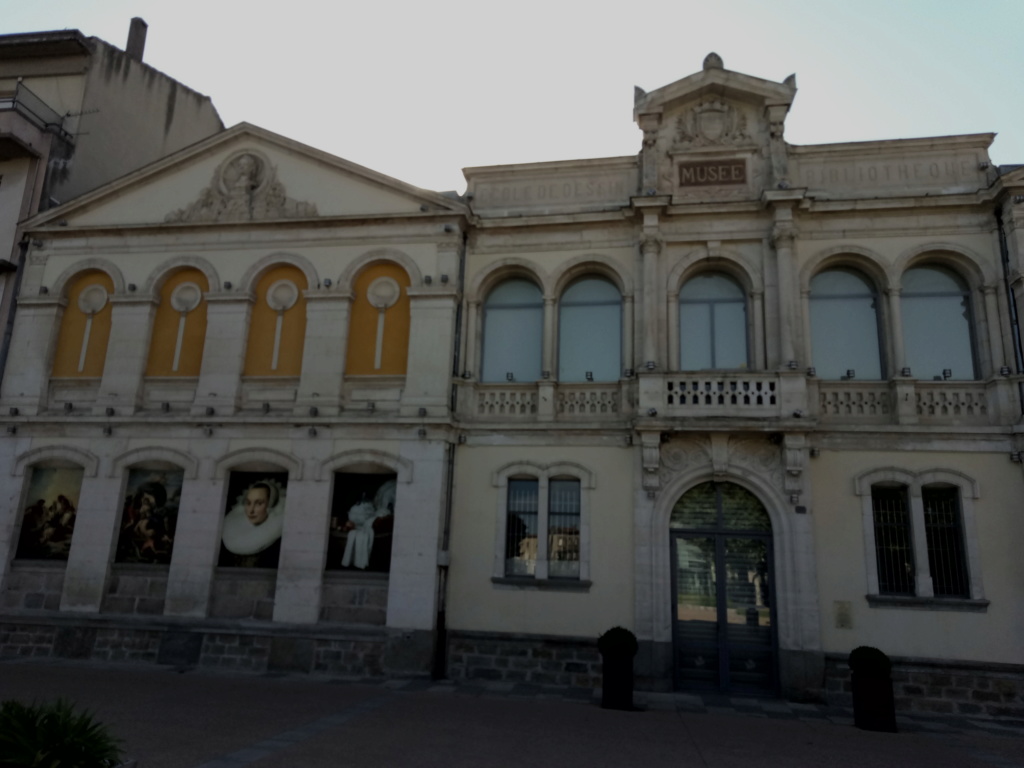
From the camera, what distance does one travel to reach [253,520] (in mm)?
15430

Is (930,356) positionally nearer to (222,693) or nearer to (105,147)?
(222,693)

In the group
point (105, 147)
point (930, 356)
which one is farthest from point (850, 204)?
point (105, 147)

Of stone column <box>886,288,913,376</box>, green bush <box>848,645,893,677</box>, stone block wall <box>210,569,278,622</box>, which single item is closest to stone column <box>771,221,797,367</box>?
stone column <box>886,288,913,376</box>

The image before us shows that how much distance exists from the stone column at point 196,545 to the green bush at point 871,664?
40.2 feet

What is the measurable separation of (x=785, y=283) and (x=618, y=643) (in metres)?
7.84

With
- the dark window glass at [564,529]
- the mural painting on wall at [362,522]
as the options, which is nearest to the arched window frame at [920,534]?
the dark window glass at [564,529]

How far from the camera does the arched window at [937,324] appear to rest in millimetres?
14594

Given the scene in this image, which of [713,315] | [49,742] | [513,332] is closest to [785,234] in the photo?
[713,315]

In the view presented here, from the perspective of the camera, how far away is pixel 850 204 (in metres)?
14.9

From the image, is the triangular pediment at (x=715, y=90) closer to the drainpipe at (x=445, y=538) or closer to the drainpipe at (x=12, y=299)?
the drainpipe at (x=445, y=538)

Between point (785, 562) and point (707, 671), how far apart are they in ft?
8.22

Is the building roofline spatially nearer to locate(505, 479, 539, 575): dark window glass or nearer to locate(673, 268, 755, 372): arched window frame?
locate(505, 479, 539, 575): dark window glass

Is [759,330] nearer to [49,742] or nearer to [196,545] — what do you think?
[196,545]

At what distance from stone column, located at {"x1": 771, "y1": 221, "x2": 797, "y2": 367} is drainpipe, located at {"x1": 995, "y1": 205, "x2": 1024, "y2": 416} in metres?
3.98
